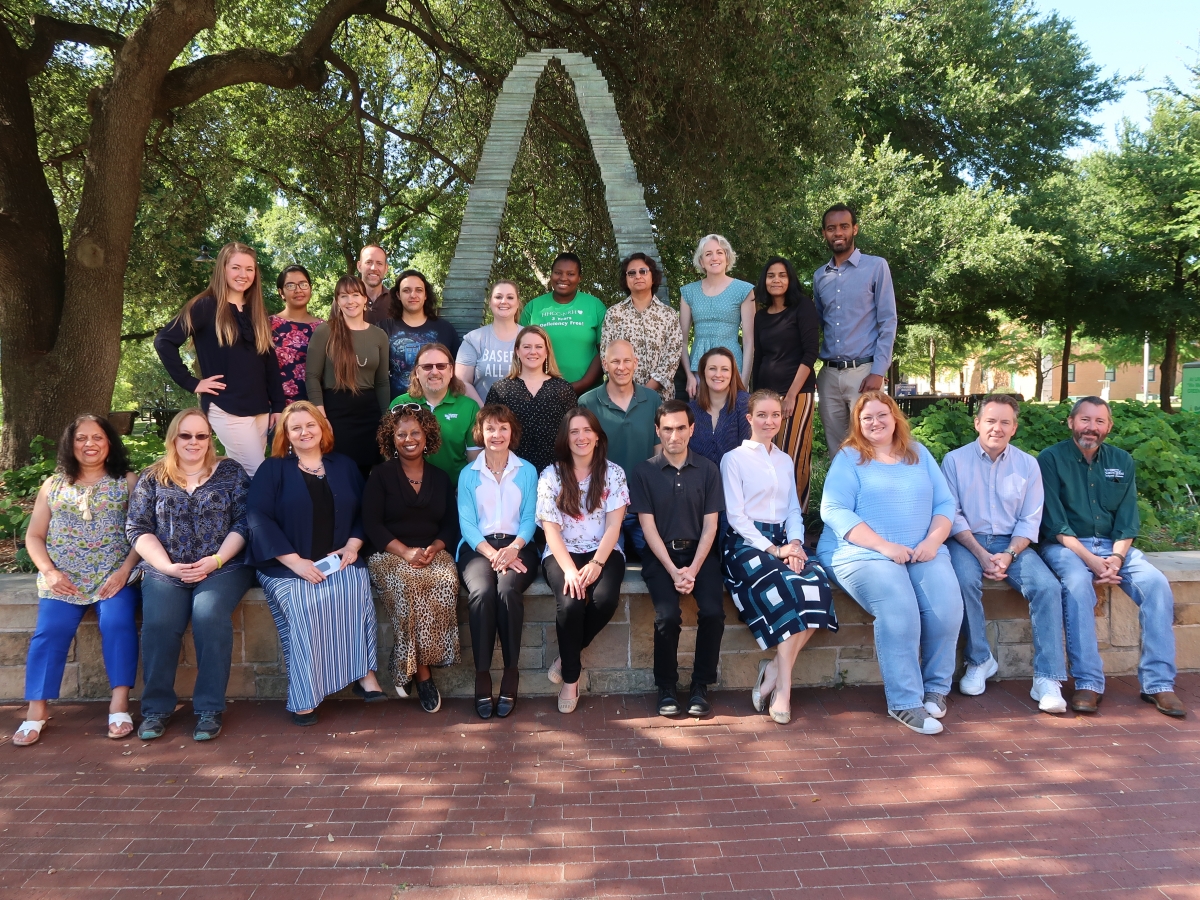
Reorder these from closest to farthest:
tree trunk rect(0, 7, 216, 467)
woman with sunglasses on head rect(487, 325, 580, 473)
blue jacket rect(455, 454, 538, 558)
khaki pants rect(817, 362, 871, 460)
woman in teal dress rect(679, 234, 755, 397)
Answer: blue jacket rect(455, 454, 538, 558) → woman with sunglasses on head rect(487, 325, 580, 473) → woman in teal dress rect(679, 234, 755, 397) → khaki pants rect(817, 362, 871, 460) → tree trunk rect(0, 7, 216, 467)

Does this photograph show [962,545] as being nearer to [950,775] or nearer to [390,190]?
[950,775]

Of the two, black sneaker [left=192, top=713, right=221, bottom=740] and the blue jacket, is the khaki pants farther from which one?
black sneaker [left=192, top=713, right=221, bottom=740]

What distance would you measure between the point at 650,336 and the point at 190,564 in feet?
9.73

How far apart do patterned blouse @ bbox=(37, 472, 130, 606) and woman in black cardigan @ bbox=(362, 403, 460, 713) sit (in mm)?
1234

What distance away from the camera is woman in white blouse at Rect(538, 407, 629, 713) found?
13.5 ft

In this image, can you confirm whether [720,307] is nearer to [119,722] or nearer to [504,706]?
[504,706]

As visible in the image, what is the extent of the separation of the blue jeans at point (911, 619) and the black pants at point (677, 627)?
0.71 meters

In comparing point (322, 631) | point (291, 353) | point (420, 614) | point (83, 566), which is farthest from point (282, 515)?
point (291, 353)

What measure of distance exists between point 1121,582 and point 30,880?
16.2 feet

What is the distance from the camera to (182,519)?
4.14 m

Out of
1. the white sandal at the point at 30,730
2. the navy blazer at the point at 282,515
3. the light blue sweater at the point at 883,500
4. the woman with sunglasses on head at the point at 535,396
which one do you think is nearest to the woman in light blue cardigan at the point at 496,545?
the woman with sunglasses on head at the point at 535,396

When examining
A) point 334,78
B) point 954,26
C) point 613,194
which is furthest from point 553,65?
point 954,26

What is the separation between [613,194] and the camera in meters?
6.96

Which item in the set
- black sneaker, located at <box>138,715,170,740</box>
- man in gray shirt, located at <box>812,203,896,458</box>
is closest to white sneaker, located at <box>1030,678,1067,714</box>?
man in gray shirt, located at <box>812,203,896,458</box>
